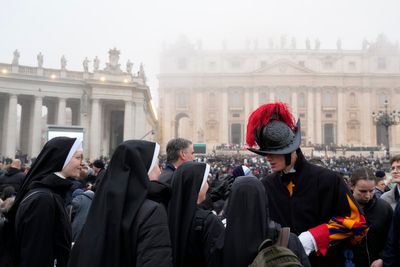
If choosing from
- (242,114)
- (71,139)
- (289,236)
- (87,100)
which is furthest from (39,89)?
(242,114)

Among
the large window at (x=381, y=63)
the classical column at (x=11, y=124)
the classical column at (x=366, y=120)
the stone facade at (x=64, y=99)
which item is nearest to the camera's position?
the classical column at (x=11, y=124)

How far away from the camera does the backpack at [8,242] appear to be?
3422 mm

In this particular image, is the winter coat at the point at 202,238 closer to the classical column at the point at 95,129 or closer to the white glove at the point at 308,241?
the white glove at the point at 308,241

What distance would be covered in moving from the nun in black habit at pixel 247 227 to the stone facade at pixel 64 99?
108 feet

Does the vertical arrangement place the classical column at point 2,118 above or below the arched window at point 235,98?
below

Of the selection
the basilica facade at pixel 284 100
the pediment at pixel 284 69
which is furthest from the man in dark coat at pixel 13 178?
the pediment at pixel 284 69

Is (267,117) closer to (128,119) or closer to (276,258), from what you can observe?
(276,258)

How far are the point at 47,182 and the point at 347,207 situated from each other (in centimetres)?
265

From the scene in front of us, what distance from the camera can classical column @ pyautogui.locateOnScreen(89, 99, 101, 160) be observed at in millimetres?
34406

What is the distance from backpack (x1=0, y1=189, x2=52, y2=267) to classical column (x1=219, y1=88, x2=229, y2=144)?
65939 mm

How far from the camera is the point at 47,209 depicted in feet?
11.2

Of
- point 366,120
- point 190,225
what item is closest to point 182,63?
point 366,120

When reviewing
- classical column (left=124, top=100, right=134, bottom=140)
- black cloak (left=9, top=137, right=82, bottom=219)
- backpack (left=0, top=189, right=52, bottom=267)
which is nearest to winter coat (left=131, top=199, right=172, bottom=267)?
backpack (left=0, top=189, right=52, bottom=267)

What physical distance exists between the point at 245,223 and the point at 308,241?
0.71m
